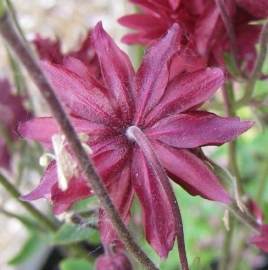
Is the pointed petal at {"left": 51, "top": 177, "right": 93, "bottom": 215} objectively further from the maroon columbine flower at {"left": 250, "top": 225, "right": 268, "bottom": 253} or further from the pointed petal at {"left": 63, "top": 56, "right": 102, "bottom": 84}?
the maroon columbine flower at {"left": 250, "top": 225, "right": 268, "bottom": 253}

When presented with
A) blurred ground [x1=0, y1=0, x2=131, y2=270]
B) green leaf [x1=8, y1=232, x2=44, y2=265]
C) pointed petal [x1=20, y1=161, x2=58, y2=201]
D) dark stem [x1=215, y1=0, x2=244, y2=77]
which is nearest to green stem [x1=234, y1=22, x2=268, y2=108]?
dark stem [x1=215, y1=0, x2=244, y2=77]

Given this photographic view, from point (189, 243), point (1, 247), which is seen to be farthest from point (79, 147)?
point (1, 247)

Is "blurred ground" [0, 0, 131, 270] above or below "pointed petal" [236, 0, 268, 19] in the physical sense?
below

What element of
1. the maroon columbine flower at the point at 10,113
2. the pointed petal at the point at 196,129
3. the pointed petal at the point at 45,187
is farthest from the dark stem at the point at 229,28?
the maroon columbine flower at the point at 10,113

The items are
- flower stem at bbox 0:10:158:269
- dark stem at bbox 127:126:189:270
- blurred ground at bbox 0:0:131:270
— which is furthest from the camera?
blurred ground at bbox 0:0:131:270

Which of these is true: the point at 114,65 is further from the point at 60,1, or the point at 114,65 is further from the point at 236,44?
the point at 60,1

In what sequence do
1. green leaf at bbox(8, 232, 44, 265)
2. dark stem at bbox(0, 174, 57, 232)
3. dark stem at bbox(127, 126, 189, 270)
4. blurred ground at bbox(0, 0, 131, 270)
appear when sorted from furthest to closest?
1. blurred ground at bbox(0, 0, 131, 270)
2. green leaf at bbox(8, 232, 44, 265)
3. dark stem at bbox(0, 174, 57, 232)
4. dark stem at bbox(127, 126, 189, 270)
